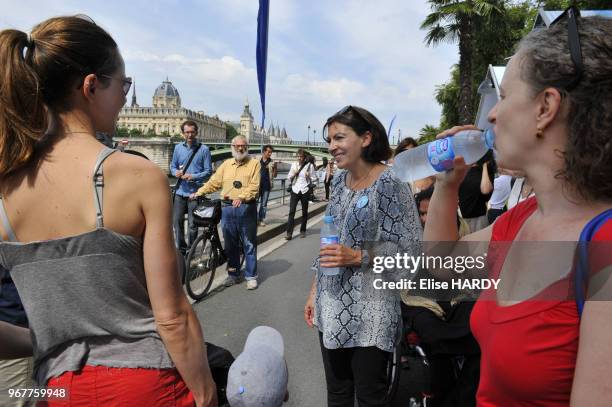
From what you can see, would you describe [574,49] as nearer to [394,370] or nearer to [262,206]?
[394,370]

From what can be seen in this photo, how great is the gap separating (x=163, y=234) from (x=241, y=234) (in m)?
4.32

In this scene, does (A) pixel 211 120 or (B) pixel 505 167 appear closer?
(B) pixel 505 167

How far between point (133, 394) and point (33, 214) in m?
0.54

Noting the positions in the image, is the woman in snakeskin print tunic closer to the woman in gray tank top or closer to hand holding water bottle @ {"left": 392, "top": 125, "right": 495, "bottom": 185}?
A: hand holding water bottle @ {"left": 392, "top": 125, "right": 495, "bottom": 185}

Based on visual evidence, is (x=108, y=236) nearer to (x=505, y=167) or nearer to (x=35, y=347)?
(x=35, y=347)

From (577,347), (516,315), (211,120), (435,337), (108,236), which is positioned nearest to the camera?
(577,347)

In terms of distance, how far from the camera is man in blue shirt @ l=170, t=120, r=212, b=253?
5.95 meters

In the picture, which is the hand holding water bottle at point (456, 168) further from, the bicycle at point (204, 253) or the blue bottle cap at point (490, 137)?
the bicycle at point (204, 253)

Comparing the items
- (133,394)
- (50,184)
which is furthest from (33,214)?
(133,394)

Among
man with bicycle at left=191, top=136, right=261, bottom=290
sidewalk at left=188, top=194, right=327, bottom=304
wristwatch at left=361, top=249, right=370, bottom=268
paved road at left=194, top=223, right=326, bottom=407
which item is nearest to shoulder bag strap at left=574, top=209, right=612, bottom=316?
wristwatch at left=361, top=249, right=370, bottom=268

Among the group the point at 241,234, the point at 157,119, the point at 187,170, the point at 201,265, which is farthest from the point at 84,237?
the point at 157,119

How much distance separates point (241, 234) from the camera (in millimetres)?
5367

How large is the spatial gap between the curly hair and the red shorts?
1.12 m

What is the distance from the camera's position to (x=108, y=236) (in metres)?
1.05
